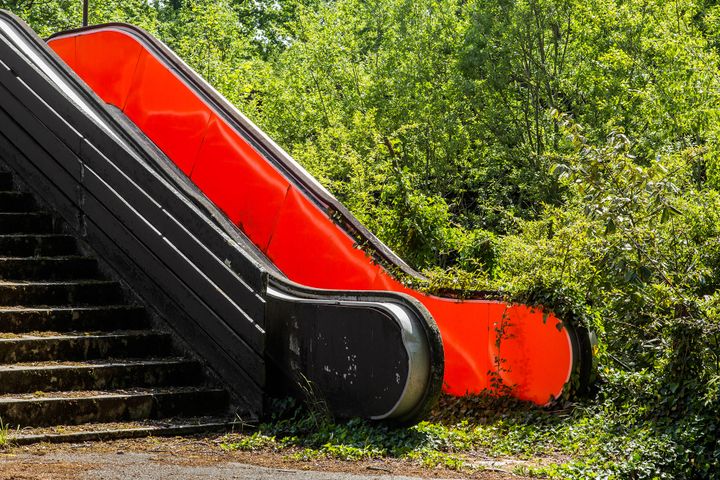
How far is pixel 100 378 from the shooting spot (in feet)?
25.6

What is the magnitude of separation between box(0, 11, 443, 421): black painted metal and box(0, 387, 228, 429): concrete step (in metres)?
0.35

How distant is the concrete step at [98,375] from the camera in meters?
7.43

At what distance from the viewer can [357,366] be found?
7.61 m

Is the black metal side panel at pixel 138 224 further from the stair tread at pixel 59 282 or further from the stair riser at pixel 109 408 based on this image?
the stair riser at pixel 109 408

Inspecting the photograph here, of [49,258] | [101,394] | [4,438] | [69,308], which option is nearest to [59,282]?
[49,258]

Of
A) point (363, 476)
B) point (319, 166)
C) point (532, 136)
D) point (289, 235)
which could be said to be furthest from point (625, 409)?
point (532, 136)

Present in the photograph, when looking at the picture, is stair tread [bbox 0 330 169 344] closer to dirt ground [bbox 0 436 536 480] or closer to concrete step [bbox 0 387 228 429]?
concrete step [bbox 0 387 228 429]

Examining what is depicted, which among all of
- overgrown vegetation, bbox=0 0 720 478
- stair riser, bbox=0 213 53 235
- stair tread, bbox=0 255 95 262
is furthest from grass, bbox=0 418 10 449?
stair riser, bbox=0 213 53 235

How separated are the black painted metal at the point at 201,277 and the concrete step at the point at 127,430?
0.37 meters

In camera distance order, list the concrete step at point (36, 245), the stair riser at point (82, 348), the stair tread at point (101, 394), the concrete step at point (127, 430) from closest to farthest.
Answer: the concrete step at point (127, 430) → the stair tread at point (101, 394) → the stair riser at point (82, 348) → the concrete step at point (36, 245)

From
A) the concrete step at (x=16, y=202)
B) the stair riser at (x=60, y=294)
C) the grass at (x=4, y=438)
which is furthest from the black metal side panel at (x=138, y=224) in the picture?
the grass at (x=4, y=438)

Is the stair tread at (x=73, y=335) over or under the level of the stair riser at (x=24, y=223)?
under

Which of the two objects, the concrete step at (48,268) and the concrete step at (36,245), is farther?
the concrete step at (36,245)

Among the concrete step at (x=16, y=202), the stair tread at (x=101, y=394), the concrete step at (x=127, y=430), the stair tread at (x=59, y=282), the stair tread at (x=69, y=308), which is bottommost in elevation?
the concrete step at (x=127, y=430)
